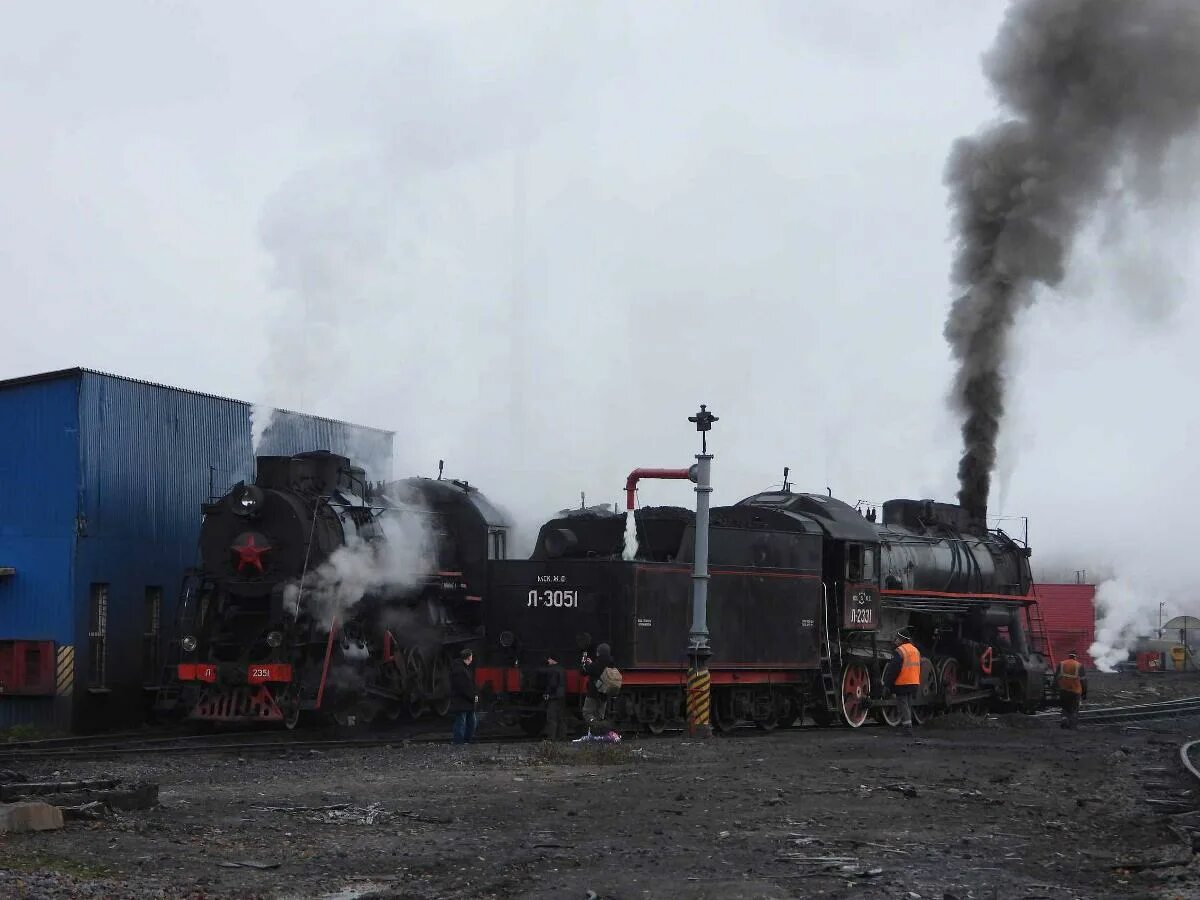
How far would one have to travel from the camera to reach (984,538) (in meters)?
28.8

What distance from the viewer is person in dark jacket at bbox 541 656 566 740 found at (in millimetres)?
19844

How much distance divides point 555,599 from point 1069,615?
42.4m

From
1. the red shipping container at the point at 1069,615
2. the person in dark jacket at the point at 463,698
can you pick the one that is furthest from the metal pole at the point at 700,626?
the red shipping container at the point at 1069,615

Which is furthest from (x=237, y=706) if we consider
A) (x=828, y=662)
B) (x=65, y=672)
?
(x=828, y=662)

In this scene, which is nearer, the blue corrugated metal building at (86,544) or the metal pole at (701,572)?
the metal pole at (701,572)

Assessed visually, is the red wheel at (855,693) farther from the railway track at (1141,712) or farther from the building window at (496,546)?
the building window at (496,546)

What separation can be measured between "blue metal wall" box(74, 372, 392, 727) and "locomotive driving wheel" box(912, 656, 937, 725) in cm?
1288

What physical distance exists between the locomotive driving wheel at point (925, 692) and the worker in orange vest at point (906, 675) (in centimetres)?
154

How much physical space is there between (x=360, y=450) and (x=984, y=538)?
504 inches

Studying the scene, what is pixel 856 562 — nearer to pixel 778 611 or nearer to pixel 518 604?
pixel 778 611

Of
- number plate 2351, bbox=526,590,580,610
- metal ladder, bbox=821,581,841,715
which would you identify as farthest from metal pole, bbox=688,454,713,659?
metal ladder, bbox=821,581,841,715

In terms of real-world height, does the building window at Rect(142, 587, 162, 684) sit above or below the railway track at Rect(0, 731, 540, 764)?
above

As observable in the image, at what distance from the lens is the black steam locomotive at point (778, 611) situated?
20688mm

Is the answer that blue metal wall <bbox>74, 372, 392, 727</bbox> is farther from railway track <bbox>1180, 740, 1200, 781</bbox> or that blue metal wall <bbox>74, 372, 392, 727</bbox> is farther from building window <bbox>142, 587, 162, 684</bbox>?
railway track <bbox>1180, 740, 1200, 781</bbox>
